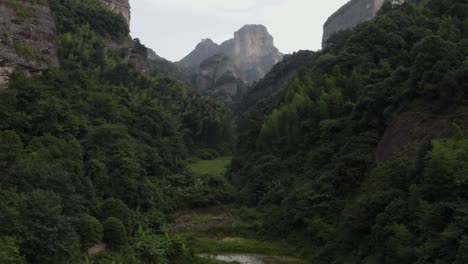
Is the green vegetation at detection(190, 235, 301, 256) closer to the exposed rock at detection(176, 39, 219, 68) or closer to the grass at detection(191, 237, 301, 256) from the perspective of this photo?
the grass at detection(191, 237, 301, 256)

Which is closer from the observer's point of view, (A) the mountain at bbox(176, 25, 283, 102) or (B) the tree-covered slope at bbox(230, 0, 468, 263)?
(B) the tree-covered slope at bbox(230, 0, 468, 263)

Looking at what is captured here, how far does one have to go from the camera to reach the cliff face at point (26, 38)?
1153 inches

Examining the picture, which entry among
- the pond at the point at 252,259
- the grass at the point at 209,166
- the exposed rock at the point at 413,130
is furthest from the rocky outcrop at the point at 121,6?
the exposed rock at the point at 413,130

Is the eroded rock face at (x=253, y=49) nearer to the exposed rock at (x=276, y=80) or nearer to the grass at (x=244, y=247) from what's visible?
the exposed rock at (x=276, y=80)

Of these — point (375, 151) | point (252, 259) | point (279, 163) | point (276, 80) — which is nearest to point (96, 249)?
point (252, 259)

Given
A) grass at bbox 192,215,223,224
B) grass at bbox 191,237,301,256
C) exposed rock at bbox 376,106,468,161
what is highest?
exposed rock at bbox 376,106,468,161

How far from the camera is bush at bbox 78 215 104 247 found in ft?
55.6

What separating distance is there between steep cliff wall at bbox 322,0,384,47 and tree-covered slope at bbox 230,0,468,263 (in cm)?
4296

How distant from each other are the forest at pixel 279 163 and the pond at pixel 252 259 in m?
0.81

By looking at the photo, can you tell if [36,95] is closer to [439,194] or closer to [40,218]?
[40,218]

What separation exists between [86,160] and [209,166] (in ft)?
75.5

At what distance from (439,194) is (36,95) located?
20402mm

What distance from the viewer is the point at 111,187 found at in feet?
80.1

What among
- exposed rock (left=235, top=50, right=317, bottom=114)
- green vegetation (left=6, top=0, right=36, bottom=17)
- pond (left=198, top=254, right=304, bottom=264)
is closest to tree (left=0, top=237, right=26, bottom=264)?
pond (left=198, top=254, right=304, bottom=264)
